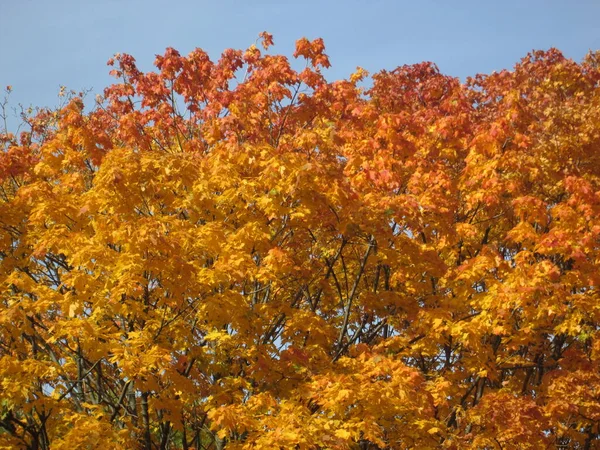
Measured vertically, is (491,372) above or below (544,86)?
below

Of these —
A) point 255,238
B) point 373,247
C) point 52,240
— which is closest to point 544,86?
point 373,247

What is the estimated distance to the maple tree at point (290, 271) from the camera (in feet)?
26.2

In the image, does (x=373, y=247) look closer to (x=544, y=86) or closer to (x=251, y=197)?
(x=251, y=197)

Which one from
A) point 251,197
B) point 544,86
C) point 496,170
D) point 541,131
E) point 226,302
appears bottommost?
point 226,302

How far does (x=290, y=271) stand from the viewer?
9.44 metres

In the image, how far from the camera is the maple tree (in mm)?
7973

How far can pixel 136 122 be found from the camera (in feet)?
46.6

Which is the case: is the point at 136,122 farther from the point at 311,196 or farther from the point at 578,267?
the point at 578,267

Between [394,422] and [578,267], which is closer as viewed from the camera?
[394,422]

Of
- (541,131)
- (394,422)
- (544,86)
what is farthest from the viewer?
(544,86)

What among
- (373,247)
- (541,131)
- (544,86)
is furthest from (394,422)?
(544,86)

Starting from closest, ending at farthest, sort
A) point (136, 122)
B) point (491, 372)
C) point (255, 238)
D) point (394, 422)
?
point (255, 238) → point (394, 422) → point (491, 372) → point (136, 122)

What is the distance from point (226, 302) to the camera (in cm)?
840

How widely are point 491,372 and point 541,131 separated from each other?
5.21 metres
